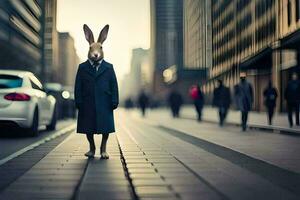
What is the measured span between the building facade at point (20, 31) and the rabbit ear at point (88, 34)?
165ft

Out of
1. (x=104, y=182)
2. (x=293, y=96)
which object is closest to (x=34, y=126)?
(x=104, y=182)

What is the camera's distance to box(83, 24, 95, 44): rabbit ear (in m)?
9.31

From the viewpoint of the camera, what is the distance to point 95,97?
8891 mm

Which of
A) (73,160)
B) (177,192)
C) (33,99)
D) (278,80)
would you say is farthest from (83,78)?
(278,80)

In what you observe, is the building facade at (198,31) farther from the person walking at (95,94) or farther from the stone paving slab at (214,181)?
the stone paving slab at (214,181)

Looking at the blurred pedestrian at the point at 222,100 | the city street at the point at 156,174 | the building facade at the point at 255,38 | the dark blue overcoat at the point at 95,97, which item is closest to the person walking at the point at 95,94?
the dark blue overcoat at the point at 95,97

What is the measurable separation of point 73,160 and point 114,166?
104 cm

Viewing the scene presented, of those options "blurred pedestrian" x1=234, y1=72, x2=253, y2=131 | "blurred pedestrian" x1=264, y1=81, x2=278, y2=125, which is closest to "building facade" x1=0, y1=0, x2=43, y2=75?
"blurred pedestrian" x1=264, y1=81, x2=278, y2=125

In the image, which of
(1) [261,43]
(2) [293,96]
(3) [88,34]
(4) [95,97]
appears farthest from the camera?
(1) [261,43]

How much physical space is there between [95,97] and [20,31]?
252 feet

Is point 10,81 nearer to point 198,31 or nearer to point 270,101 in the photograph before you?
point 198,31

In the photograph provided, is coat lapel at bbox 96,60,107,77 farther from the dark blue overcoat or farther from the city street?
the city street

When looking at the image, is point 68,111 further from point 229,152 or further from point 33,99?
point 229,152

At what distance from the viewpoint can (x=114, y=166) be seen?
7.88 meters
